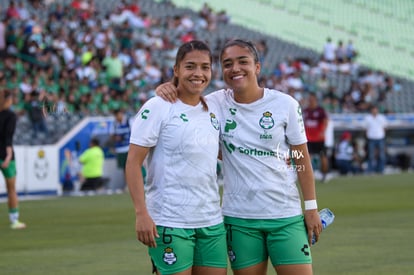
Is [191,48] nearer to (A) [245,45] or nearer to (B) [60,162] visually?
(A) [245,45]

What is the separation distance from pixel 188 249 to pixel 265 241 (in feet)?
2.18

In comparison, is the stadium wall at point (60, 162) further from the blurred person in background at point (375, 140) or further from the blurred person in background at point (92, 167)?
the blurred person in background at point (375, 140)

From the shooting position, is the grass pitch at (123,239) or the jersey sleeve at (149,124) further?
the grass pitch at (123,239)

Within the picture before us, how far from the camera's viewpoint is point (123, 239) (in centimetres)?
1264

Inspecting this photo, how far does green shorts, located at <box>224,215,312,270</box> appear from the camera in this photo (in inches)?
242

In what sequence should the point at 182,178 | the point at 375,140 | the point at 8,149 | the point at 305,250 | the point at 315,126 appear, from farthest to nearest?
the point at 375,140 → the point at 315,126 → the point at 8,149 → the point at 305,250 → the point at 182,178

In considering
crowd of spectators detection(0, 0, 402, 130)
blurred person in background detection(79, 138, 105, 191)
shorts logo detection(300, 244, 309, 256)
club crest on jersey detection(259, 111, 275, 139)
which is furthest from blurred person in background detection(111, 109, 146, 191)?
shorts logo detection(300, 244, 309, 256)

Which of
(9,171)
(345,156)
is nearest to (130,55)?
(345,156)

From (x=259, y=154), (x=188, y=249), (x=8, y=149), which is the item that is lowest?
(x=8, y=149)

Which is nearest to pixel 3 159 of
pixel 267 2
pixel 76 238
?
pixel 76 238

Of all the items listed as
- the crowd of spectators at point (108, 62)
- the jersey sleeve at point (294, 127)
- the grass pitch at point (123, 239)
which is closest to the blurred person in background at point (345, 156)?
the crowd of spectators at point (108, 62)

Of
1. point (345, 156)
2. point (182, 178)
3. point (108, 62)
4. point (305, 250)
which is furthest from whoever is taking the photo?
point (345, 156)

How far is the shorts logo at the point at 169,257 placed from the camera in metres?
5.79

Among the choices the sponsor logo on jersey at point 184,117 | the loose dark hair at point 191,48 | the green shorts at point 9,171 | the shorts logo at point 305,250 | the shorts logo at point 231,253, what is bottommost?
the green shorts at point 9,171
